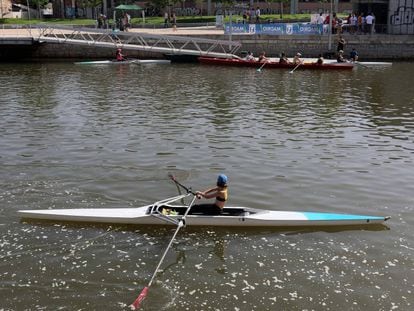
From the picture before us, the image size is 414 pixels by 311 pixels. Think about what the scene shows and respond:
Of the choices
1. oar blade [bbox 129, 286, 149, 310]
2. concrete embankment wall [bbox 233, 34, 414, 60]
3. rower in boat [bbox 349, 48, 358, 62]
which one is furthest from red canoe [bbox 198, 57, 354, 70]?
oar blade [bbox 129, 286, 149, 310]

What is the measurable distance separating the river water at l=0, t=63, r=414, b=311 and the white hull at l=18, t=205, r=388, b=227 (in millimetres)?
203

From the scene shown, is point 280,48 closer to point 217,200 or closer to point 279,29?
point 279,29

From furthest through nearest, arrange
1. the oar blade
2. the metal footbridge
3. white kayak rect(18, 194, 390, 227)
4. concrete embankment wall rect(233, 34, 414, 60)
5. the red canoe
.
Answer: concrete embankment wall rect(233, 34, 414, 60) → the metal footbridge → the red canoe → white kayak rect(18, 194, 390, 227) → the oar blade

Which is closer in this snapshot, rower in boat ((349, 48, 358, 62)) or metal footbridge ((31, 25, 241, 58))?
rower in boat ((349, 48, 358, 62))

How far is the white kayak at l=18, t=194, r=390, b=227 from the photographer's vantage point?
12117 mm

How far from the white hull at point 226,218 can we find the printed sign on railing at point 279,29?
37.1m

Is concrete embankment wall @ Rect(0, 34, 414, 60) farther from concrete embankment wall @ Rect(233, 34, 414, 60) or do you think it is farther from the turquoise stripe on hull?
the turquoise stripe on hull

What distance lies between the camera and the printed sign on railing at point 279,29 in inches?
1843

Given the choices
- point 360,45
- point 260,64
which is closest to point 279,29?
point 360,45

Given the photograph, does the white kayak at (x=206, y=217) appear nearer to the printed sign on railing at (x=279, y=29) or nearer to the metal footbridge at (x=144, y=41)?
the metal footbridge at (x=144, y=41)

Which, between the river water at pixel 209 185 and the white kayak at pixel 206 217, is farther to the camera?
the white kayak at pixel 206 217

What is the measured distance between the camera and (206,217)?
39.7 ft

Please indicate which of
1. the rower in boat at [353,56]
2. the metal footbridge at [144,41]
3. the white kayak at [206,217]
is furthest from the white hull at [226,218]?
the metal footbridge at [144,41]

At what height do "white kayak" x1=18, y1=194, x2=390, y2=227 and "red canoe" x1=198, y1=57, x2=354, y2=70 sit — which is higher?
"red canoe" x1=198, y1=57, x2=354, y2=70
